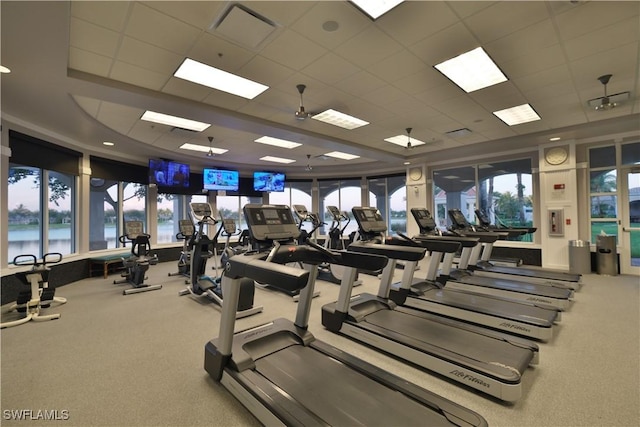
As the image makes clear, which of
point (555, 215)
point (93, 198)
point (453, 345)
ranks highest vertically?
point (93, 198)

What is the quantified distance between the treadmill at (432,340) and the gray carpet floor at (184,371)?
4.1 inches

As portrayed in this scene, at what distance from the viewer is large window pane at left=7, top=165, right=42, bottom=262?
15.8 ft

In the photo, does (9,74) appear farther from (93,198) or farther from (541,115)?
(541,115)

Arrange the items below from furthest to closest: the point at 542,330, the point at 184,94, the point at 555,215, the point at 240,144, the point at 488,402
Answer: the point at 240,144 → the point at 555,215 → the point at 184,94 → the point at 542,330 → the point at 488,402

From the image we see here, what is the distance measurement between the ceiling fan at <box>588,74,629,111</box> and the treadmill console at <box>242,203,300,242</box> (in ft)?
14.7

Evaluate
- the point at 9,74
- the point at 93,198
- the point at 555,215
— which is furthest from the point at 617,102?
the point at 93,198

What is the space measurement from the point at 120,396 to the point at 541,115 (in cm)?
696

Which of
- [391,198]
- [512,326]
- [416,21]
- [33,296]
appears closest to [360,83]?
[416,21]

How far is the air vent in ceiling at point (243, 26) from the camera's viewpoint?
8.47ft

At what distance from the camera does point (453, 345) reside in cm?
268

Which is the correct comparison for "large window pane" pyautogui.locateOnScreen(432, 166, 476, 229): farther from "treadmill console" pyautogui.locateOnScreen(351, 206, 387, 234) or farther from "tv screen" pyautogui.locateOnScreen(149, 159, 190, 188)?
"tv screen" pyautogui.locateOnScreen(149, 159, 190, 188)

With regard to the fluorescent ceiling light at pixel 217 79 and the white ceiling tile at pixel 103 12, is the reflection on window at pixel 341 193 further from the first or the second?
the white ceiling tile at pixel 103 12

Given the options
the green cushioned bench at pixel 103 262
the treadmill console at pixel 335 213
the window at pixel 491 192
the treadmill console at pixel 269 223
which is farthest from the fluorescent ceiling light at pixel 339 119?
the green cushioned bench at pixel 103 262

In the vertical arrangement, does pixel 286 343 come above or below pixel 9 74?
below
